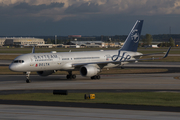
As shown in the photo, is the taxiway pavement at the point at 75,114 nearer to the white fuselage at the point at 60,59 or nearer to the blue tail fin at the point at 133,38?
the white fuselage at the point at 60,59

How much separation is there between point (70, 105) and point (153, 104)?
684cm

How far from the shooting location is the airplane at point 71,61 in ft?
153

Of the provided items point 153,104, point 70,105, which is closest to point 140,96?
point 153,104

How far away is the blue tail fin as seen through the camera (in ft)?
194

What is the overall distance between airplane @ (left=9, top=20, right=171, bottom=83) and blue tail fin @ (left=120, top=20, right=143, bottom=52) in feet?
1.92

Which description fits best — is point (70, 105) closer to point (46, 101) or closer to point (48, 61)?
point (46, 101)

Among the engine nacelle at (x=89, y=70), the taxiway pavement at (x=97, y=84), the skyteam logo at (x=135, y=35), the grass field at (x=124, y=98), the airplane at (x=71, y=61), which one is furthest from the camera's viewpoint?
the skyteam logo at (x=135, y=35)

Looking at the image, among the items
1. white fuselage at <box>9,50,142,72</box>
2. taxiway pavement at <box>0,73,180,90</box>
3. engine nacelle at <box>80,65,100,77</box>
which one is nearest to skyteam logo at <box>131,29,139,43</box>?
white fuselage at <box>9,50,142,72</box>

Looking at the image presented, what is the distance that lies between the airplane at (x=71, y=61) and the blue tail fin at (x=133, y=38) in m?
0.59

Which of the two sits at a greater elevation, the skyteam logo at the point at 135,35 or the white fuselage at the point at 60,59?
the skyteam logo at the point at 135,35

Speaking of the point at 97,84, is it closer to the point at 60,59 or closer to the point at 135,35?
the point at 60,59

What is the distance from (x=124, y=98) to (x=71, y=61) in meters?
20.7

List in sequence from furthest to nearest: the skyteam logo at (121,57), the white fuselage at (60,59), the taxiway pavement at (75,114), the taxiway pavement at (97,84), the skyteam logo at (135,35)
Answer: the skyteam logo at (135,35)
the skyteam logo at (121,57)
the white fuselage at (60,59)
the taxiway pavement at (97,84)
the taxiway pavement at (75,114)

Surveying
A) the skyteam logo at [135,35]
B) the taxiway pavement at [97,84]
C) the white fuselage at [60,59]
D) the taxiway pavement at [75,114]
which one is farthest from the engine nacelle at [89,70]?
the taxiway pavement at [75,114]
